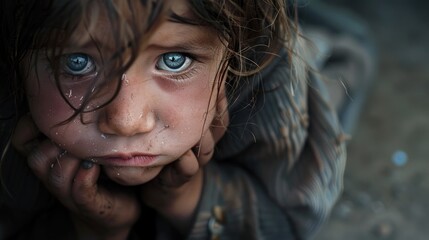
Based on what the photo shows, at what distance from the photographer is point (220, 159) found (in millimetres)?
1155

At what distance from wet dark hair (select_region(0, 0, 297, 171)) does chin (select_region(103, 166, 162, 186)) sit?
102 mm

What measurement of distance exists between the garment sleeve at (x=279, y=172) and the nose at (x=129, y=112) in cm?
26

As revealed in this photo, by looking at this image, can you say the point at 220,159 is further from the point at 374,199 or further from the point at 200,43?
the point at 374,199

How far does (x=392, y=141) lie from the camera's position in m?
1.79

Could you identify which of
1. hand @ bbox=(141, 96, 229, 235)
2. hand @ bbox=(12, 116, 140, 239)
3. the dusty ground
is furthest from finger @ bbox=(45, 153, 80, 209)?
the dusty ground

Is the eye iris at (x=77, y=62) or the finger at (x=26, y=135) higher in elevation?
the eye iris at (x=77, y=62)

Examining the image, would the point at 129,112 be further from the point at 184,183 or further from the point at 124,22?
the point at 184,183

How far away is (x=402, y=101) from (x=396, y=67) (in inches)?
4.4

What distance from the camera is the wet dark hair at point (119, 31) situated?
780 mm

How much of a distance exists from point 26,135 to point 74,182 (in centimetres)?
8

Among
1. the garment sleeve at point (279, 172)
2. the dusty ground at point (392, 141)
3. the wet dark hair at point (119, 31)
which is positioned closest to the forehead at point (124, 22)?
the wet dark hair at point (119, 31)

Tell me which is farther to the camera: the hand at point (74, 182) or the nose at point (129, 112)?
the hand at point (74, 182)

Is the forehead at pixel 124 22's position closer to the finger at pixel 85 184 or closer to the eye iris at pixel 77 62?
the eye iris at pixel 77 62

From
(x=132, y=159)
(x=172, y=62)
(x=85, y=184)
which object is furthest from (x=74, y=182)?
(x=172, y=62)
